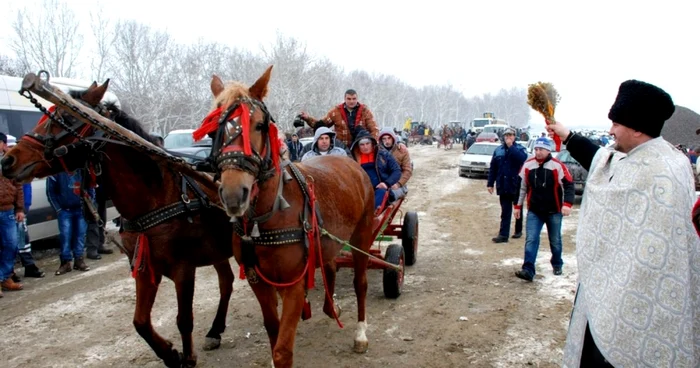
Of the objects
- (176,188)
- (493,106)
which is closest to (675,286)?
(176,188)

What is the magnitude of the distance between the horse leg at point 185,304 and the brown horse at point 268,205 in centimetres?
80

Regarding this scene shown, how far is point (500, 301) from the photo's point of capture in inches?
228

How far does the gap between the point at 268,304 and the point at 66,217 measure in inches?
237

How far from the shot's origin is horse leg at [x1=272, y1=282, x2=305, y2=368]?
3.09m

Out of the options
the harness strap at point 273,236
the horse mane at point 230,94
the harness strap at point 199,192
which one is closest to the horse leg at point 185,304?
the harness strap at point 199,192

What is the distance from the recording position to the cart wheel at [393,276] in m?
5.73

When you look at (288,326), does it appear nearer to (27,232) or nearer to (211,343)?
(211,343)

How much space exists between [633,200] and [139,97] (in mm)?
39067

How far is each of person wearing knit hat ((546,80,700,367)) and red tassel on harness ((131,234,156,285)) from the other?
3.14 m

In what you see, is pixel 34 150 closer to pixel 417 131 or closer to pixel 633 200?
pixel 633 200

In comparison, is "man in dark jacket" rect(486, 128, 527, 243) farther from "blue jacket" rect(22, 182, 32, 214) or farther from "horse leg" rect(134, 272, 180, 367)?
"blue jacket" rect(22, 182, 32, 214)

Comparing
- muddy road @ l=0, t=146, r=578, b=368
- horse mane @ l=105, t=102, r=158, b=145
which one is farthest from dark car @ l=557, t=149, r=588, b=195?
horse mane @ l=105, t=102, r=158, b=145

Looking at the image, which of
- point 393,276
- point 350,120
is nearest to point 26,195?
point 350,120

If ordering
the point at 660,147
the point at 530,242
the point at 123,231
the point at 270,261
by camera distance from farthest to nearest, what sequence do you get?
1. the point at 530,242
2. the point at 123,231
3. the point at 270,261
4. the point at 660,147
